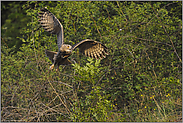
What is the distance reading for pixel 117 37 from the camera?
4883 mm

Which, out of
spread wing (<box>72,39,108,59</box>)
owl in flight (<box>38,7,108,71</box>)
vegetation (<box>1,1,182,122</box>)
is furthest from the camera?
vegetation (<box>1,1,182,122</box>)

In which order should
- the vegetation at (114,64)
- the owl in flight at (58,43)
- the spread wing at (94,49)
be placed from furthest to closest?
the vegetation at (114,64) < the spread wing at (94,49) < the owl in flight at (58,43)

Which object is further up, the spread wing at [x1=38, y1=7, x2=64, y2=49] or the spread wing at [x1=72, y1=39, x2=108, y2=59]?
the spread wing at [x1=38, y1=7, x2=64, y2=49]

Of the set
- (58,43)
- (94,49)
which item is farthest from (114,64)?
(58,43)

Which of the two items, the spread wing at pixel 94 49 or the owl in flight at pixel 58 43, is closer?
the owl in flight at pixel 58 43

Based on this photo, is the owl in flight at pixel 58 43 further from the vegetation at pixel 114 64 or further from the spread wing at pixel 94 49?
the vegetation at pixel 114 64

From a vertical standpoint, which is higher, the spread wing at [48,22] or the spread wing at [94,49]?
the spread wing at [48,22]

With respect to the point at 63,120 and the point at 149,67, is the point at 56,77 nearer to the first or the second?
the point at 63,120

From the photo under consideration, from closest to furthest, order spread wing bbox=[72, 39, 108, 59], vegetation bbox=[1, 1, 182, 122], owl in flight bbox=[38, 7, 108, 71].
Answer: owl in flight bbox=[38, 7, 108, 71] < spread wing bbox=[72, 39, 108, 59] < vegetation bbox=[1, 1, 182, 122]

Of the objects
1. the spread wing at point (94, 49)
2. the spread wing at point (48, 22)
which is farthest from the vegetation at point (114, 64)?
the spread wing at point (48, 22)

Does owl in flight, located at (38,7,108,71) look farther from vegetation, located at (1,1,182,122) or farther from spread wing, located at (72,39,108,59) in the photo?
vegetation, located at (1,1,182,122)

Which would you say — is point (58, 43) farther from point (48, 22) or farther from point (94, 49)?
point (94, 49)

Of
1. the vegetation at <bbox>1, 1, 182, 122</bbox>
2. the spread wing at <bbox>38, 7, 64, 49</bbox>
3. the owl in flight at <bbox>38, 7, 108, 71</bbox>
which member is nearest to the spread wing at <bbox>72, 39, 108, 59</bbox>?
the owl in flight at <bbox>38, 7, 108, 71</bbox>

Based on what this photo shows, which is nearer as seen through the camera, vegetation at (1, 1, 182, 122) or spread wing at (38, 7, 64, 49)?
spread wing at (38, 7, 64, 49)
